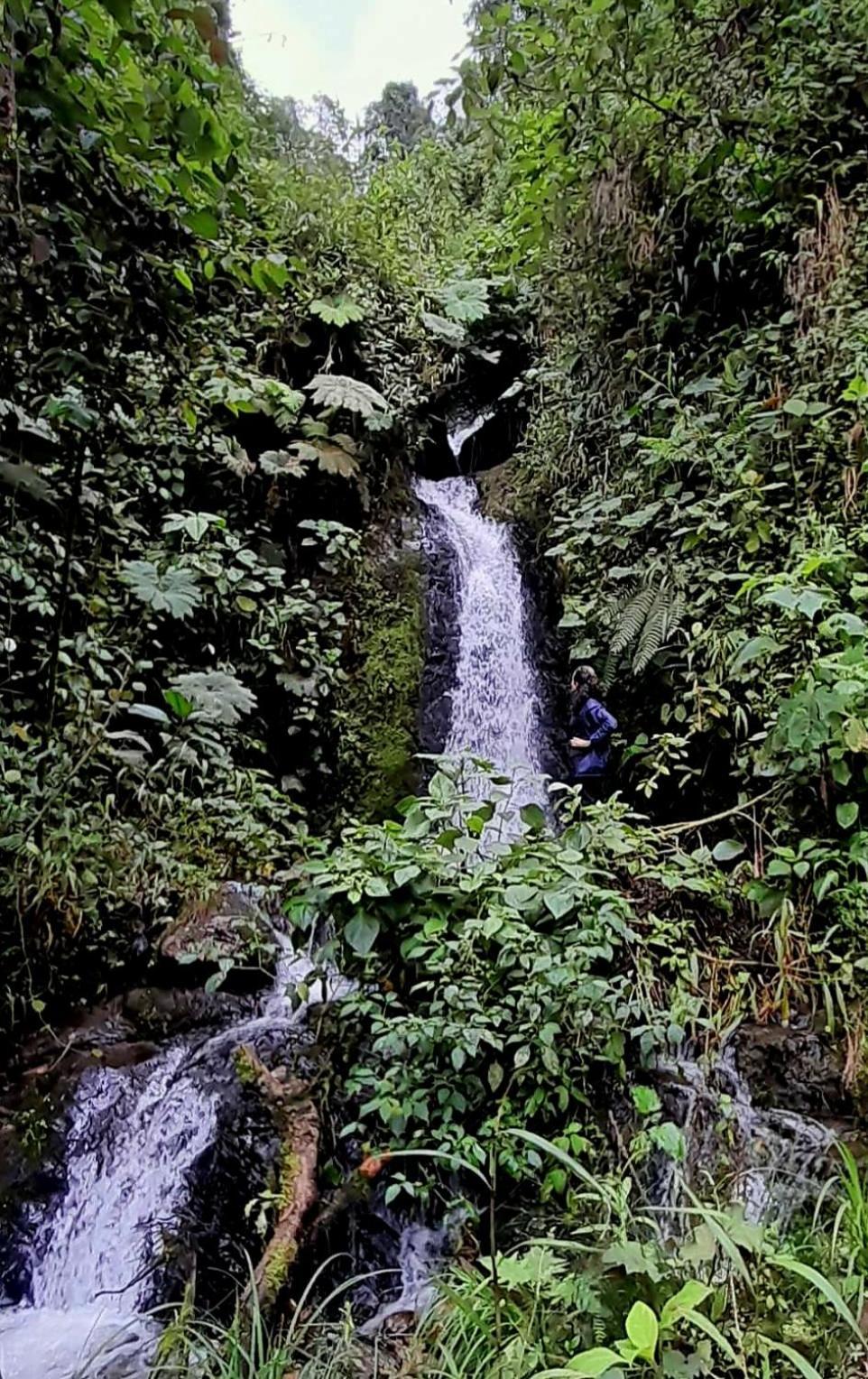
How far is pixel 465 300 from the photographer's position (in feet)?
27.5

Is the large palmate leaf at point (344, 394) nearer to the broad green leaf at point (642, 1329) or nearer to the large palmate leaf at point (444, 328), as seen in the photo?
the large palmate leaf at point (444, 328)

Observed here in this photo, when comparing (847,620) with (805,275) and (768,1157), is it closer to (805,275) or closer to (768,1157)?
(768,1157)

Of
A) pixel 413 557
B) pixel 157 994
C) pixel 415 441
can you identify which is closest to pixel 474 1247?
pixel 157 994

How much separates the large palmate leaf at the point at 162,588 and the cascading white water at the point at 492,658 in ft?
7.12

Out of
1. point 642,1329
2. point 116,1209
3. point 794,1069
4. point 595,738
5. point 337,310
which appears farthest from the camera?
point 337,310

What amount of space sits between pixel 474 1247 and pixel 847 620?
2.81 m

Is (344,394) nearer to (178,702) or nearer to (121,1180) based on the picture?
(178,702)

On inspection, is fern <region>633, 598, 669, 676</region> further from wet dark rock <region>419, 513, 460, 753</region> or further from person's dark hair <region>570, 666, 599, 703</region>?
wet dark rock <region>419, 513, 460, 753</region>

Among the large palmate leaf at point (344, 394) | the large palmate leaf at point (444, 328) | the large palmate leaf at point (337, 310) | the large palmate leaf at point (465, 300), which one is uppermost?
the large palmate leaf at point (465, 300)

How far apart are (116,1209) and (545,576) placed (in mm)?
5171

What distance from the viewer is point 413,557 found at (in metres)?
7.13

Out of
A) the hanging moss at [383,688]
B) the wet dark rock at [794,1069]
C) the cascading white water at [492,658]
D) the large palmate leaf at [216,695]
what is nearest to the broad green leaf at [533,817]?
the wet dark rock at [794,1069]

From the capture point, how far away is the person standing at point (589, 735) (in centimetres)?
502

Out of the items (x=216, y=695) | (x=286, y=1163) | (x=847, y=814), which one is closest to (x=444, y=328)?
(x=216, y=695)
